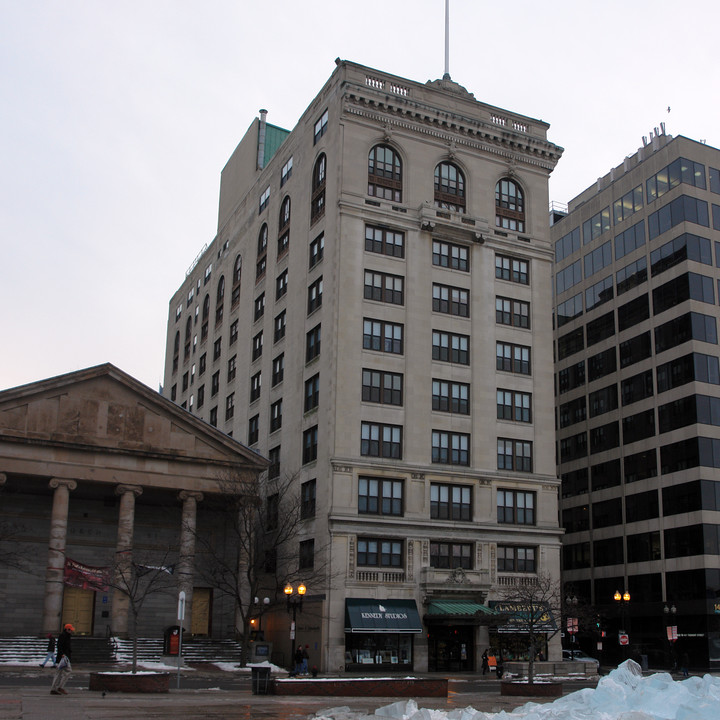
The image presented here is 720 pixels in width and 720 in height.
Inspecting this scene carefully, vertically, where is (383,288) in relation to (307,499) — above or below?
above

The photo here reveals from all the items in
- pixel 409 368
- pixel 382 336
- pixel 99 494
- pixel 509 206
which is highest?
pixel 509 206

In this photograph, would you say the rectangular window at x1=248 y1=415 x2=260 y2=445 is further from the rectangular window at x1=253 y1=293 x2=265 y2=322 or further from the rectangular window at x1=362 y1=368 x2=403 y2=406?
the rectangular window at x1=362 y1=368 x2=403 y2=406

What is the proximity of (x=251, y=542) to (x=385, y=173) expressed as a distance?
2748 centimetres

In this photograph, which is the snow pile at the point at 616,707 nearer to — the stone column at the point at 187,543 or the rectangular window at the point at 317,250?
the stone column at the point at 187,543

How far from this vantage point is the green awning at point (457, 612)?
5569 cm

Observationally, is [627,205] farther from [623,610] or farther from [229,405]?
[229,405]

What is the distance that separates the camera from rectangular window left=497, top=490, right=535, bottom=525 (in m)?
62.2

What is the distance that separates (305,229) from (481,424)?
1950 cm

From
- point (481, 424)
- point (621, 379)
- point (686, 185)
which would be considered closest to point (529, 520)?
point (481, 424)

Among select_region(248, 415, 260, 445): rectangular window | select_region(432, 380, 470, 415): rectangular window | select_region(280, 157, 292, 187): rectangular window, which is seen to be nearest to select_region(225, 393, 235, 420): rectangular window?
select_region(248, 415, 260, 445): rectangular window

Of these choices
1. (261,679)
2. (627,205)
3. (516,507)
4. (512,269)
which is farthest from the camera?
(627,205)

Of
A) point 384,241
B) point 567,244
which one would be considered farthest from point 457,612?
point 567,244

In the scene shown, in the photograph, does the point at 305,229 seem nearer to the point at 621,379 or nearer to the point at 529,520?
the point at 529,520

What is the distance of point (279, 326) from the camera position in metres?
71.8
